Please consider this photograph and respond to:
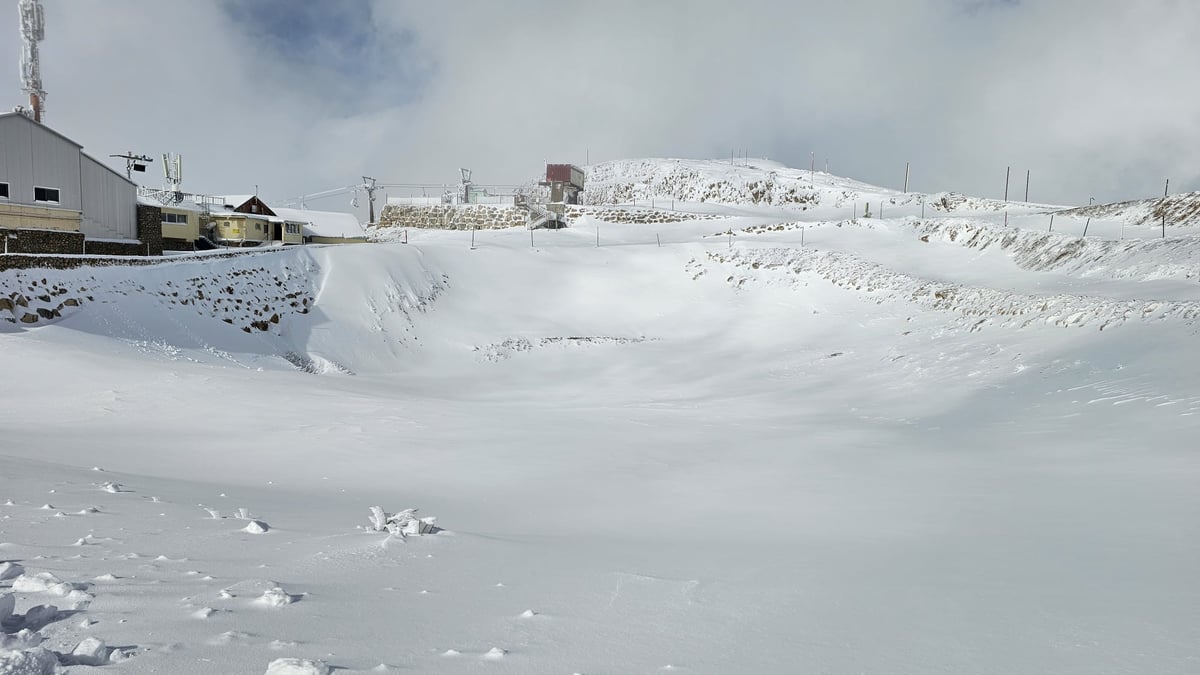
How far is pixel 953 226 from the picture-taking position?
105ft

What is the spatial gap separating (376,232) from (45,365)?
45122mm

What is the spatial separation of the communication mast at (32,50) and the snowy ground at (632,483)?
133 feet

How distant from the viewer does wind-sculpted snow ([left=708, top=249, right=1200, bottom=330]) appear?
15.5 meters

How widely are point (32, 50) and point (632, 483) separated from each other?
2530 inches

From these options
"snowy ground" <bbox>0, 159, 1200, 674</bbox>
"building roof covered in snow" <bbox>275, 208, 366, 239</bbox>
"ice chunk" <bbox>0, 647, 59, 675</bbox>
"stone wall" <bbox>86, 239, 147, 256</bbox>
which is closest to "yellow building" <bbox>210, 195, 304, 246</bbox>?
"building roof covered in snow" <bbox>275, 208, 366, 239</bbox>

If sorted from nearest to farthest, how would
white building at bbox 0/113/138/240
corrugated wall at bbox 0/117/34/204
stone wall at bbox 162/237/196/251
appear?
1. corrugated wall at bbox 0/117/34/204
2. white building at bbox 0/113/138/240
3. stone wall at bbox 162/237/196/251

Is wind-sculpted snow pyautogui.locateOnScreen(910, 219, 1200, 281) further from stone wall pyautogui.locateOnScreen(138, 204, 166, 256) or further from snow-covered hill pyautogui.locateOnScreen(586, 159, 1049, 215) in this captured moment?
stone wall pyautogui.locateOnScreen(138, 204, 166, 256)

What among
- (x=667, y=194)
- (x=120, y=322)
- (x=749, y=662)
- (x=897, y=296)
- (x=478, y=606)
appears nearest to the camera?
(x=749, y=662)

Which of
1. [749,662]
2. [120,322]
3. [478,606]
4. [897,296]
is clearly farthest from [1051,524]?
[120,322]

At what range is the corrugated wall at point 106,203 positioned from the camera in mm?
33750

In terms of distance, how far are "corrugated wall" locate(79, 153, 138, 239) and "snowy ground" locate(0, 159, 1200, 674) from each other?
1624 centimetres

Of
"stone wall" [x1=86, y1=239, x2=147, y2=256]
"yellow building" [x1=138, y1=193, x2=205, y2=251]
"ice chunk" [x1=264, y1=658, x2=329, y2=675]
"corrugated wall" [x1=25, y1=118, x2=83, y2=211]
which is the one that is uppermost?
"corrugated wall" [x1=25, y1=118, x2=83, y2=211]

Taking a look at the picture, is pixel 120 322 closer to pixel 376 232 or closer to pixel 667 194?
pixel 376 232

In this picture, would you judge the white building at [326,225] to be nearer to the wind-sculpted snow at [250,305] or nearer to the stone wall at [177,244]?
the stone wall at [177,244]
